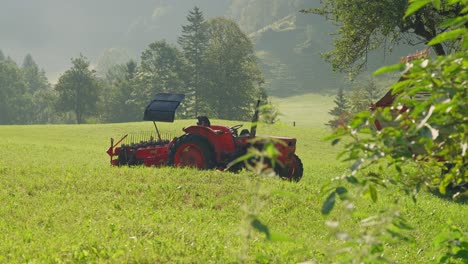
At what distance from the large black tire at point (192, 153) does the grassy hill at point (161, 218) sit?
1487 mm

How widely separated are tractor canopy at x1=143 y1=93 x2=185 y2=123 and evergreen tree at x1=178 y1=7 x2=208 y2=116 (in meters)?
60.0

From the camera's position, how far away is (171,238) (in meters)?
7.49

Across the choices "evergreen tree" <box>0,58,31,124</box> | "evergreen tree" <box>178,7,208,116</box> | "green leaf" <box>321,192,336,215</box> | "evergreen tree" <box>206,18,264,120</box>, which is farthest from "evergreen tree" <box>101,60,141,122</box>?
A: "green leaf" <box>321,192,336,215</box>


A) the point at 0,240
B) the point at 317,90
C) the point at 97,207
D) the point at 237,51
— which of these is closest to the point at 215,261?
the point at 0,240

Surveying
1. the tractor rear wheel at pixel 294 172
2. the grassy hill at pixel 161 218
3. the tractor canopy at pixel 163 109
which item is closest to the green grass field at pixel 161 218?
the grassy hill at pixel 161 218

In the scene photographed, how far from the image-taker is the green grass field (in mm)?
6828

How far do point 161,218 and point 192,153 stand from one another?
558 cm

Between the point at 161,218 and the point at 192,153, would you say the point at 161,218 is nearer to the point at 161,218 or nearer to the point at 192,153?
the point at 161,218

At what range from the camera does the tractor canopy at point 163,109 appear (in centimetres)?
1602

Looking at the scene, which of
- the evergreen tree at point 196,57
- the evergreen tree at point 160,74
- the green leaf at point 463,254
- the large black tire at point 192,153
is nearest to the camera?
the green leaf at point 463,254

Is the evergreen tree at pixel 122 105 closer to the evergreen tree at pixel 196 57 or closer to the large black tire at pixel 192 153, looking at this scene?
the evergreen tree at pixel 196 57

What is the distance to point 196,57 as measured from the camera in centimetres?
8000

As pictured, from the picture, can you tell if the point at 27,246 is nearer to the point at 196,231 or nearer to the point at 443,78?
the point at 196,231

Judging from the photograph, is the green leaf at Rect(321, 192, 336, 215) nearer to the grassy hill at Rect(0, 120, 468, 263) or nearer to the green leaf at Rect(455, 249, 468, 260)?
the grassy hill at Rect(0, 120, 468, 263)
